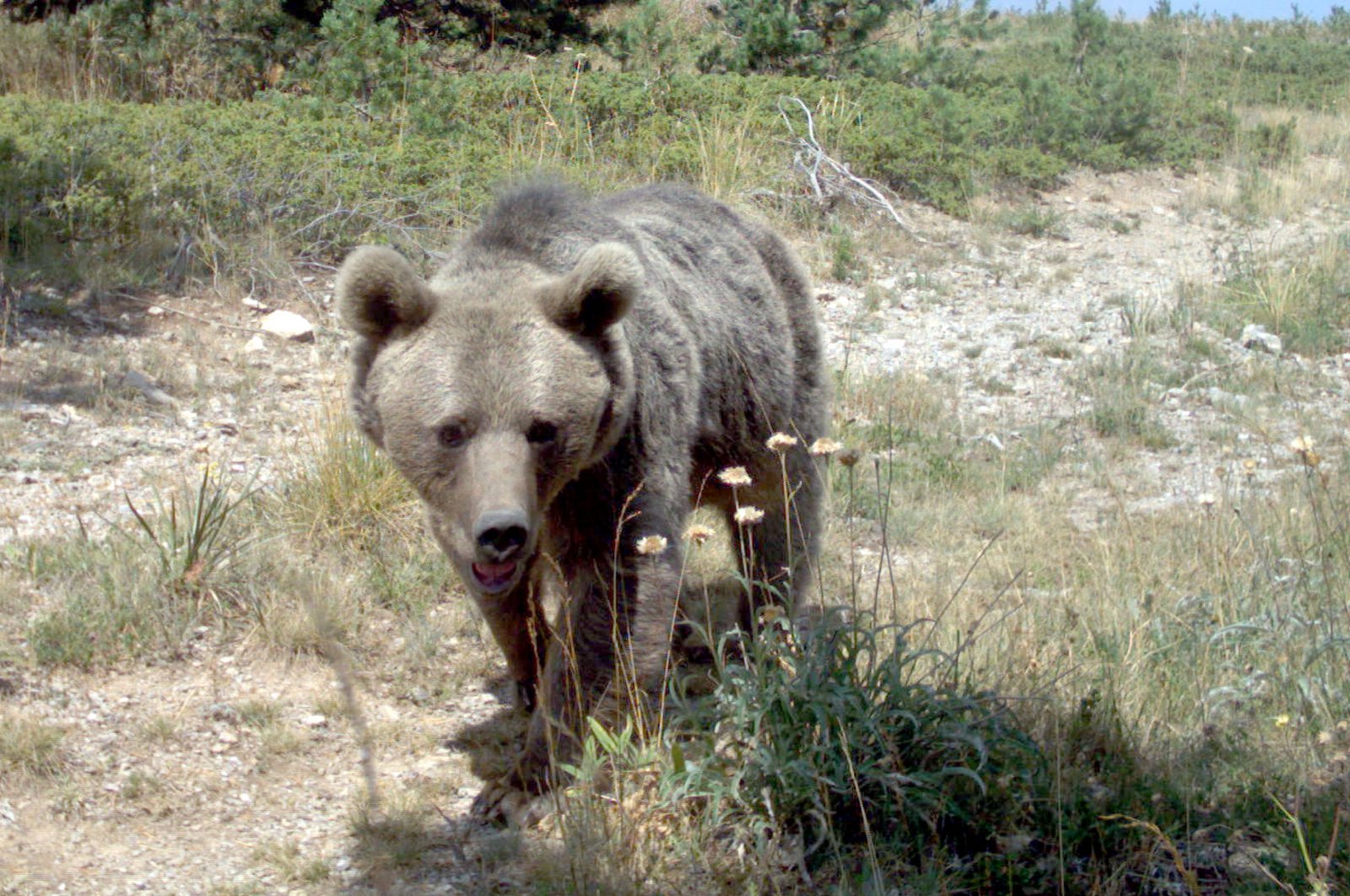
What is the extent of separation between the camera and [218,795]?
419 cm

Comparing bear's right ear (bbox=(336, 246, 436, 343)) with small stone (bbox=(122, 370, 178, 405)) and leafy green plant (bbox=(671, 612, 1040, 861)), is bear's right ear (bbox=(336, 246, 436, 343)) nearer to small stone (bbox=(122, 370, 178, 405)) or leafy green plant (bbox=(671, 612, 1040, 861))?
leafy green plant (bbox=(671, 612, 1040, 861))

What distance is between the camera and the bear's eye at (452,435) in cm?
371

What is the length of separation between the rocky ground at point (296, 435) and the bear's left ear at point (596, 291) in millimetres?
1526

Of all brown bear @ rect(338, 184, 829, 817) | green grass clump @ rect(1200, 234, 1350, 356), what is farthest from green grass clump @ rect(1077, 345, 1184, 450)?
brown bear @ rect(338, 184, 829, 817)

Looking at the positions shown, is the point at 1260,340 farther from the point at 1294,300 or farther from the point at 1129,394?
the point at 1129,394

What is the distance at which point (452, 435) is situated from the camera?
3.72 m

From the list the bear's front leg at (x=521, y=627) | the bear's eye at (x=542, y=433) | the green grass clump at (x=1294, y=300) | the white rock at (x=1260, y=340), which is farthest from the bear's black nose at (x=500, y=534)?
the green grass clump at (x=1294, y=300)

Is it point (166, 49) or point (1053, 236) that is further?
point (1053, 236)

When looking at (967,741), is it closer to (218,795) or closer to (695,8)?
(218,795)

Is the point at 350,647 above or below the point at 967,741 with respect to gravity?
below

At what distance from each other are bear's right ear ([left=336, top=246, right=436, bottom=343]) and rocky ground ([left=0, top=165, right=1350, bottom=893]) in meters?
1.47

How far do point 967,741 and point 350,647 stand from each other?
2492 millimetres

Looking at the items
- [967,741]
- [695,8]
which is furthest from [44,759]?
[695,8]

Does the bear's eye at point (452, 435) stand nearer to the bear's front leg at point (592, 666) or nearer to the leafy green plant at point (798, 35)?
the bear's front leg at point (592, 666)
